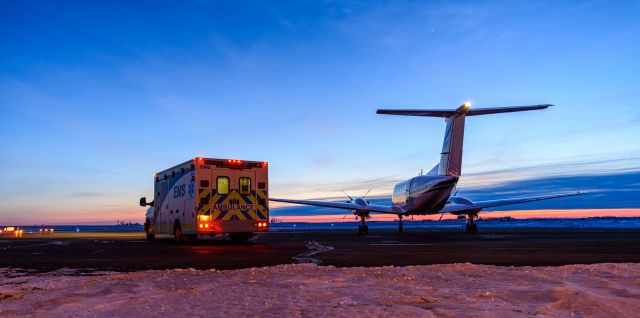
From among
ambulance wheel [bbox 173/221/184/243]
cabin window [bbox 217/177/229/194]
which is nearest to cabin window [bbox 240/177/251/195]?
cabin window [bbox 217/177/229/194]

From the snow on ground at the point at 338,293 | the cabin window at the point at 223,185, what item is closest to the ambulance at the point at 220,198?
the cabin window at the point at 223,185

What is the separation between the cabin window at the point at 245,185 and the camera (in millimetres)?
22266

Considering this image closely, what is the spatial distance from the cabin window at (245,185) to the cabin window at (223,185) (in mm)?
597

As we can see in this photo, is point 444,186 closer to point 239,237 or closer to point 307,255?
point 239,237

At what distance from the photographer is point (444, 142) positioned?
3212cm

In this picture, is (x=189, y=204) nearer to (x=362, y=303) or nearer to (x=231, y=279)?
(x=231, y=279)

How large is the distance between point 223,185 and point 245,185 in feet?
3.04

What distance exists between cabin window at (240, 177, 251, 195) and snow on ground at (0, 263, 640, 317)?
13.7 metres

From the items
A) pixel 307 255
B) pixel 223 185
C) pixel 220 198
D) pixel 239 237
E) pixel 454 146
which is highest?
pixel 454 146

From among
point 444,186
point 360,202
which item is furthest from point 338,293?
point 360,202

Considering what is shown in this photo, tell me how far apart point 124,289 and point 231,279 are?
148 cm

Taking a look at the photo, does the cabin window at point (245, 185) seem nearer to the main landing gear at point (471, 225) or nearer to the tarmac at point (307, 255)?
the tarmac at point (307, 255)

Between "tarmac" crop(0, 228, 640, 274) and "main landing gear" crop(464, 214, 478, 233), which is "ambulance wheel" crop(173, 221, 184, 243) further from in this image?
"main landing gear" crop(464, 214, 478, 233)

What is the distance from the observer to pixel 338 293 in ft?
19.8
